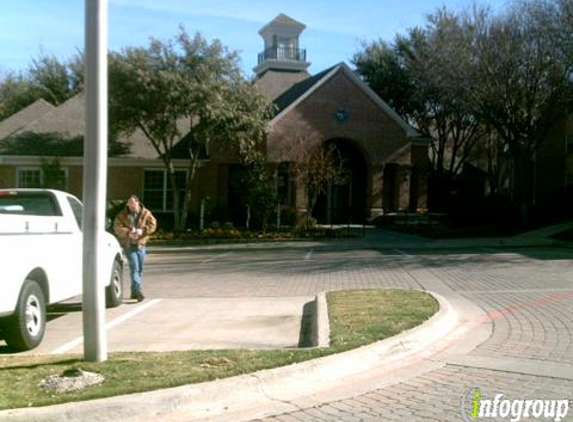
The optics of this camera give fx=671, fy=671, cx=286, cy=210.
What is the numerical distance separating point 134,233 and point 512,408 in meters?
7.83

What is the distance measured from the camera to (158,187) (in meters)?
31.9

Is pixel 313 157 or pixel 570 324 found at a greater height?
pixel 313 157

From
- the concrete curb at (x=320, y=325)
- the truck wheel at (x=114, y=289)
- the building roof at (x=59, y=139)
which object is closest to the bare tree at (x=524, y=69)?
the building roof at (x=59, y=139)

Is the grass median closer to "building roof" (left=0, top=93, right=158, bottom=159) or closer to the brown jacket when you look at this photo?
the brown jacket

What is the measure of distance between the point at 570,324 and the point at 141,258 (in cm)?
700

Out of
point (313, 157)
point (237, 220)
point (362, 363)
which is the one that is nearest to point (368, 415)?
point (362, 363)

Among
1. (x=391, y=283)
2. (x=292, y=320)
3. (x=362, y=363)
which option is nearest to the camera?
(x=362, y=363)

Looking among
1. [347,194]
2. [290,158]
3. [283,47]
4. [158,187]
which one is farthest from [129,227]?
[283,47]

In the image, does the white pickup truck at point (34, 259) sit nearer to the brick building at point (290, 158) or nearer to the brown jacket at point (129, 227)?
the brown jacket at point (129, 227)

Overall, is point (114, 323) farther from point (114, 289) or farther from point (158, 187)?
point (158, 187)

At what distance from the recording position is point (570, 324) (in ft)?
28.8

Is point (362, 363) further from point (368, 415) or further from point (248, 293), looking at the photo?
point (248, 293)

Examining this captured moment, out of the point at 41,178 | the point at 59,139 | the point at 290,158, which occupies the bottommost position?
the point at 41,178

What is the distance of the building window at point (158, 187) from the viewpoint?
31.7 meters
